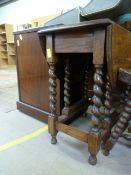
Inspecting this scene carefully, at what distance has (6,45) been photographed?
785cm

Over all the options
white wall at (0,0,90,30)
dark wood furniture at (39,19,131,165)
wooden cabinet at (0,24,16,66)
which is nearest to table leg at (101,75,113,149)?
dark wood furniture at (39,19,131,165)

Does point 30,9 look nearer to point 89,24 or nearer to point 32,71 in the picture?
point 32,71

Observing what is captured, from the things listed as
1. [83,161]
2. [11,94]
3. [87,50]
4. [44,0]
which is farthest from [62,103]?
[44,0]

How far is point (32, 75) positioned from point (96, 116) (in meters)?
1.03

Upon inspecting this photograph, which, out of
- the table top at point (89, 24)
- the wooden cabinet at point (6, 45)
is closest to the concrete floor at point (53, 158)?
the table top at point (89, 24)

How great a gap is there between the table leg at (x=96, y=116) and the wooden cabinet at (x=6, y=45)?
7.27 m

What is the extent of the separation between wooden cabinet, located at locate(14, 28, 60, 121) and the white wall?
3.65 metres

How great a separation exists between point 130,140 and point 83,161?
49 cm

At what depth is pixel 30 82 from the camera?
1.95 metres

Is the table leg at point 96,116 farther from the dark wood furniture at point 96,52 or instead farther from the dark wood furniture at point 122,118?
the dark wood furniture at point 122,118

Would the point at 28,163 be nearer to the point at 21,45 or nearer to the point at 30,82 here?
the point at 30,82

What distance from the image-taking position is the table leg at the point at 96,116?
1.05 meters

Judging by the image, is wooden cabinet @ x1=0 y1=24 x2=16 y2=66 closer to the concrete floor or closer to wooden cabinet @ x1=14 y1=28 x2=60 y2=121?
wooden cabinet @ x1=14 y1=28 x2=60 y2=121

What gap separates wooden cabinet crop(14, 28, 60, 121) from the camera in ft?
5.76
